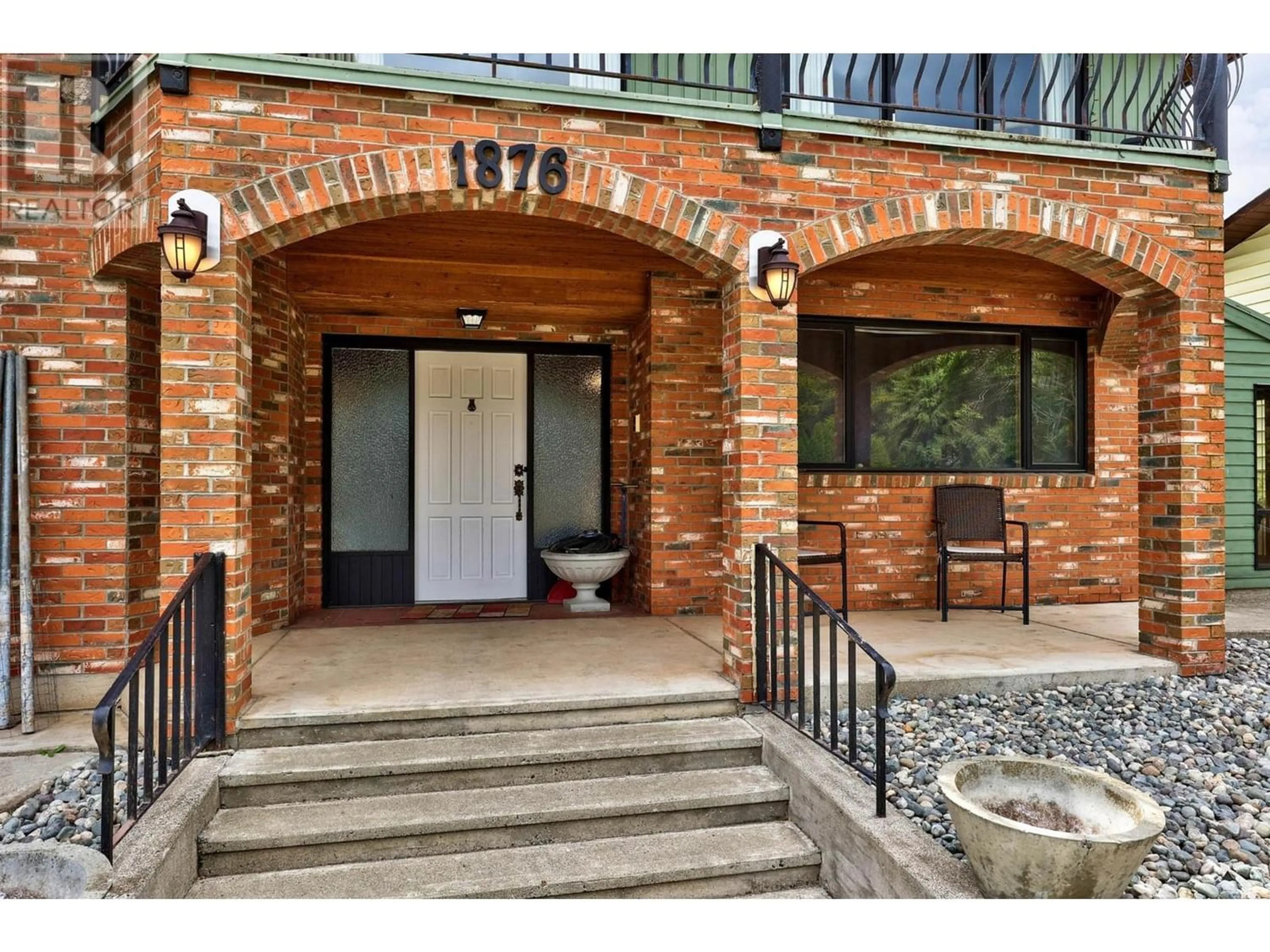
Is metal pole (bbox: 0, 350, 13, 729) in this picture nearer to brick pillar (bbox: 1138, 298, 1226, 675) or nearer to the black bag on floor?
the black bag on floor

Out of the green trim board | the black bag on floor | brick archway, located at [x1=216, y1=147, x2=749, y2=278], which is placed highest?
the green trim board

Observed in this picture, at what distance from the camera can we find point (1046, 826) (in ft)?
7.10

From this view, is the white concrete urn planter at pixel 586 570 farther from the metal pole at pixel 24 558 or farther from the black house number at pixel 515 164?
the metal pole at pixel 24 558

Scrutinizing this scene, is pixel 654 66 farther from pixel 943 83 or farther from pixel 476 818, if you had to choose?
pixel 476 818

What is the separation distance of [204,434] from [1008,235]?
12.8 feet

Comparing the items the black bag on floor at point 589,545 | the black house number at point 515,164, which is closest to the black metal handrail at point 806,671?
the black bag on floor at point 589,545

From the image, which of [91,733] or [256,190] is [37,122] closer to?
[256,190]

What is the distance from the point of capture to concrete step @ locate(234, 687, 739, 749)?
2889mm

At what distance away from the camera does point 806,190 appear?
11.4 feet

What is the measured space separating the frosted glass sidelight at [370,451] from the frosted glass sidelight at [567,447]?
3.20 feet

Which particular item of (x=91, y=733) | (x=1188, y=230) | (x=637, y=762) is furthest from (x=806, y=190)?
(x=91, y=733)

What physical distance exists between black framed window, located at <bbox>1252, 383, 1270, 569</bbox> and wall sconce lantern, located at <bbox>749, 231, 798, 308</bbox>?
19.3 feet

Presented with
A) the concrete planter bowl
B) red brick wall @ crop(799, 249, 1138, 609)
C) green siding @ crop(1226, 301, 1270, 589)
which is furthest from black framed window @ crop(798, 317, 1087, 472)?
the concrete planter bowl
